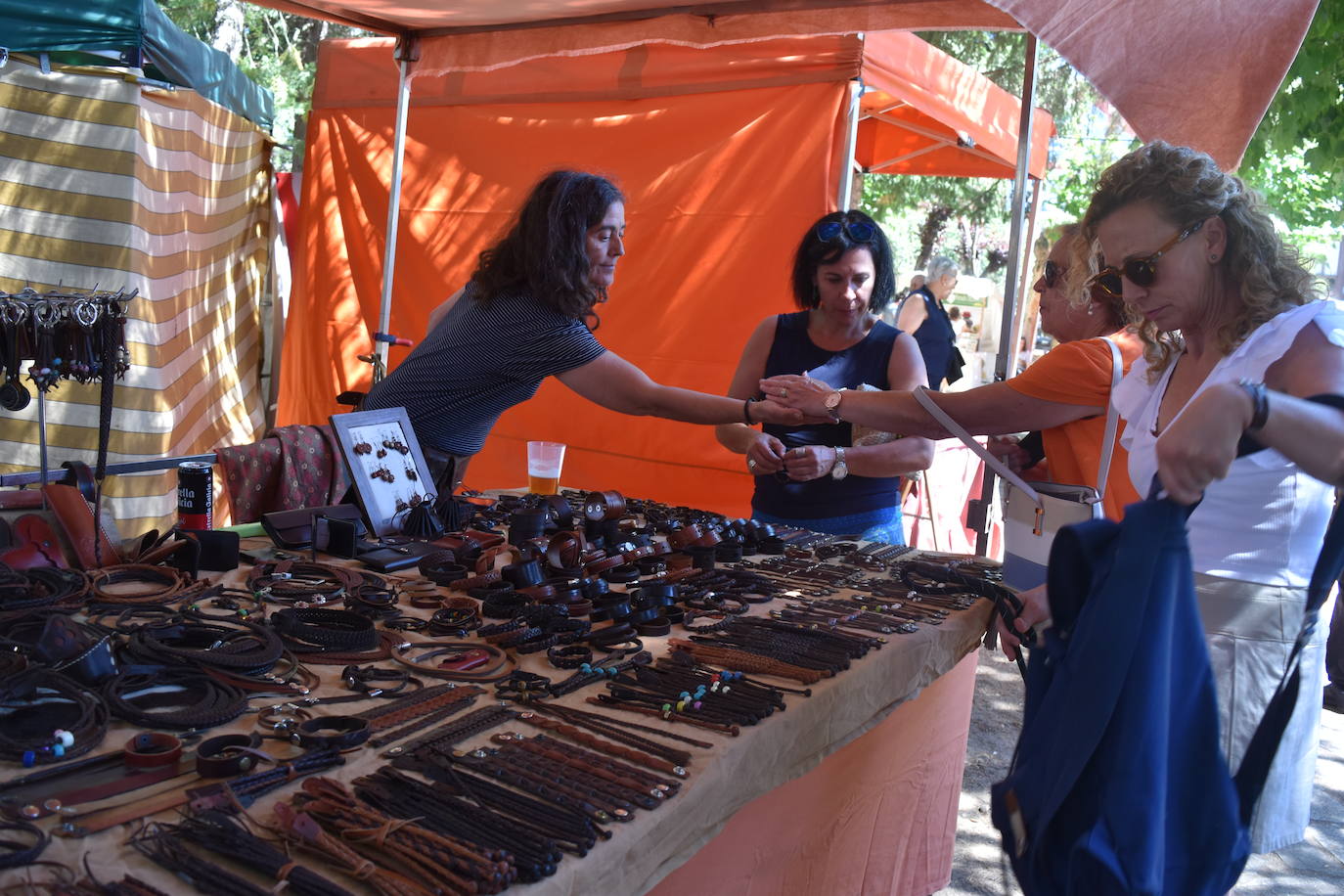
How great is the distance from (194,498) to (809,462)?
200 centimetres

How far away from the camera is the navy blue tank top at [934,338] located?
7273 millimetres

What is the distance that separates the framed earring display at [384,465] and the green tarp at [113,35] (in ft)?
13.3

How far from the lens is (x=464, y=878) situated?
134cm

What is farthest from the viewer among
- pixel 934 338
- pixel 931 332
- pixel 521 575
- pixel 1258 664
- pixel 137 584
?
pixel 931 332

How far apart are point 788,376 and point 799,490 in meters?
0.49

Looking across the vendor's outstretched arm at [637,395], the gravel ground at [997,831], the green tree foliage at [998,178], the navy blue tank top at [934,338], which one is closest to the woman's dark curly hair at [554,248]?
the vendor's outstretched arm at [637,395]

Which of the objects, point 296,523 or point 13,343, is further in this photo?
point 296,523

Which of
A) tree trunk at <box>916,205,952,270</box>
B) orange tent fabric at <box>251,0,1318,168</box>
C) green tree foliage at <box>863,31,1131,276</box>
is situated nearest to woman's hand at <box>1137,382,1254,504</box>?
orange tent fabric at <box>251,0,1318,168</box>

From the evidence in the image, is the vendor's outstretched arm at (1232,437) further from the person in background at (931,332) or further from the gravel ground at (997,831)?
the person in background at (931,332)

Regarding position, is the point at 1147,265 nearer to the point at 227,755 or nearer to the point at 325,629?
the point at 325,629

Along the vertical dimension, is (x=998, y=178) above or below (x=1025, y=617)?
above

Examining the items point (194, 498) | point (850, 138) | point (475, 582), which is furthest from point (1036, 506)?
point (850, 138)

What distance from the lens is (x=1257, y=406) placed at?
5.48ft

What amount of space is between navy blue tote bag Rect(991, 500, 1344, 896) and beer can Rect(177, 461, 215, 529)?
2.11 meters
